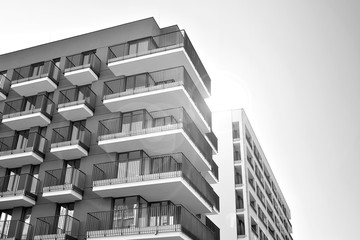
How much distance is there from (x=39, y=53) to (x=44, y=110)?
18.8 feet

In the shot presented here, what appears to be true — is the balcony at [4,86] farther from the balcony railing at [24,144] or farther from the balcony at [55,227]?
the balcony at [55,227]

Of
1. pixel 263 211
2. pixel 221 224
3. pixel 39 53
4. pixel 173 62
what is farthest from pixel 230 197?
pixel 39 53

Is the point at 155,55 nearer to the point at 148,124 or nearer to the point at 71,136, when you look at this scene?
the point at 148,124

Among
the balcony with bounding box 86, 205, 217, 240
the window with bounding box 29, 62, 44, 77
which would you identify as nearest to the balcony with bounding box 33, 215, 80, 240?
the balcony with bounding box 86, 205, 217, 240

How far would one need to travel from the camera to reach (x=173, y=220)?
22391 mm

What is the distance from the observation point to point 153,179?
23.6 metres

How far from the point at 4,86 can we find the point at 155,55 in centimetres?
1375

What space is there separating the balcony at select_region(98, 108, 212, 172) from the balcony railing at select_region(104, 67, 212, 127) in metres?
1.52

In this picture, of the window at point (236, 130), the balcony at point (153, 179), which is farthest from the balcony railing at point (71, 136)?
the window at point (236, 130)

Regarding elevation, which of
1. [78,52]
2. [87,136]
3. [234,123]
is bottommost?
[87,136]

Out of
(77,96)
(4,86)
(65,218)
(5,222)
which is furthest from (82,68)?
(5,222)

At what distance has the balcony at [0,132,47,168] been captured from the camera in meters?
27.8

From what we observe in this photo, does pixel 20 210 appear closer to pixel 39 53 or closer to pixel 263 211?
pixel 39 53

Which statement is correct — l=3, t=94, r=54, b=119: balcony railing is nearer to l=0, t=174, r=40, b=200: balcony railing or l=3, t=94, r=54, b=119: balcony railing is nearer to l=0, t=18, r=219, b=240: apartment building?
l=0, t=18, r=219, b=240: apartment building
